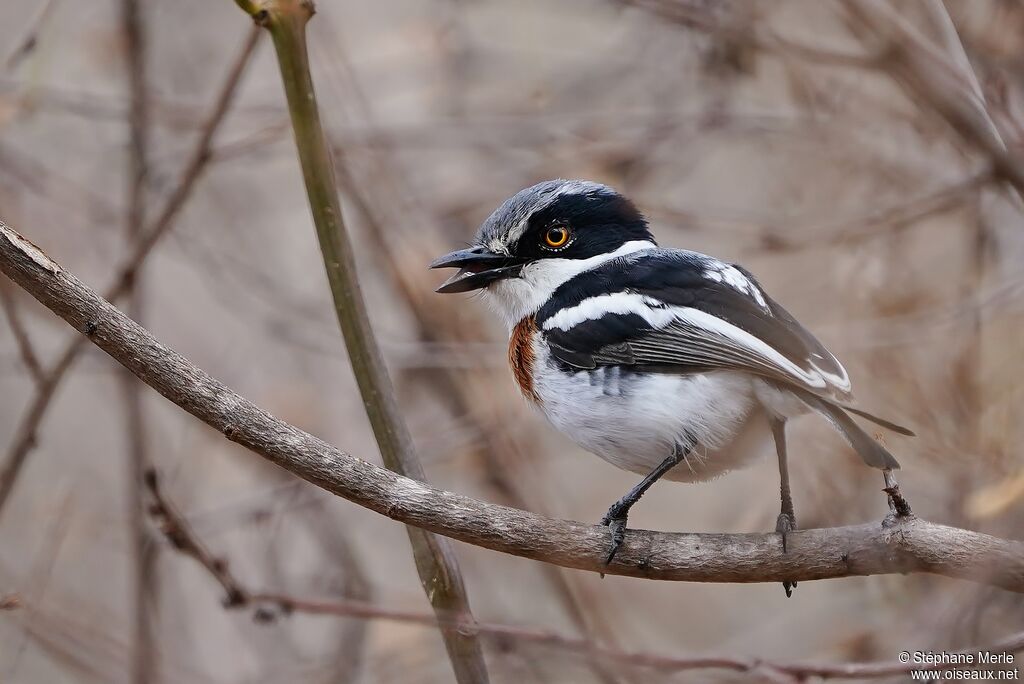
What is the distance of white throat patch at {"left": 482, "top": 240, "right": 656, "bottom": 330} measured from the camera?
10.5 feet

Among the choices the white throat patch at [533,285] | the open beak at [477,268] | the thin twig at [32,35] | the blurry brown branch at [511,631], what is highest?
the thin twig at [32,35]

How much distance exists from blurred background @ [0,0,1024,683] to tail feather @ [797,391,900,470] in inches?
22.5

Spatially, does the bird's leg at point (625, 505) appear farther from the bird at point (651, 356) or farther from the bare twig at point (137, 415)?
the bare twig at point (137, 415)

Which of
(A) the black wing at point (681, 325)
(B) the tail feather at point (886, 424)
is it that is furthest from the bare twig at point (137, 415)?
(B) the tail feather at point (886, 424)

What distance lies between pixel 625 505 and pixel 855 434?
0.56 metres

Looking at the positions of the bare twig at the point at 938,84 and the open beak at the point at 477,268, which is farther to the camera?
the open beak at the point at 477,268

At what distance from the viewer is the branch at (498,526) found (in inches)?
74.3

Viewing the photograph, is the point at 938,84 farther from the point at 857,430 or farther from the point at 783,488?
the point at 783,488

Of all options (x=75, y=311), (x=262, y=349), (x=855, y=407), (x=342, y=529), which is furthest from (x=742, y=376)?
(x=262, y=349)

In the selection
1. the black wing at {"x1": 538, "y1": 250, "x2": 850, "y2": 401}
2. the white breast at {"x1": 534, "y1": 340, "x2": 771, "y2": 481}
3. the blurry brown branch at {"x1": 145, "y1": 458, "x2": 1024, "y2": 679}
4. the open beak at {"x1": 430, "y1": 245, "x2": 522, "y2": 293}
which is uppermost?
the open beak at {"x1": 430, "y1": 245, "x2": 522, "y2": 293}

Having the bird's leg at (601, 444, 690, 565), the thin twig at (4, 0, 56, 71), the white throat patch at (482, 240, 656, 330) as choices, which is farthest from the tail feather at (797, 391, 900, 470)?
the thin twig at (4, 0, 56, 71)

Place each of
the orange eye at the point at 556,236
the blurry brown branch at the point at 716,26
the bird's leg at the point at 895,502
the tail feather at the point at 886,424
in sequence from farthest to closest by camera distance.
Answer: the blurry brown branch at the point at 716,26 → the orange eye at the point at 556,236 → the tail feather at the point at 886,424 → the bird's leg at the point at 895,502

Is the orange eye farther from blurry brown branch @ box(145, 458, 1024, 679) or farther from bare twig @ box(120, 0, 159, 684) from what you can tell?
bare twig @ box(120, 0, 159, 684)

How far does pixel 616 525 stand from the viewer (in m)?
2.45
